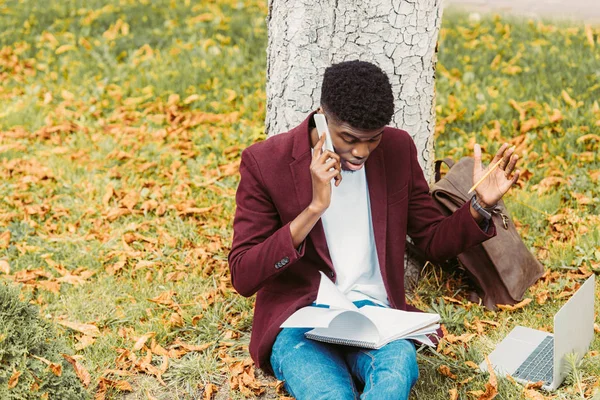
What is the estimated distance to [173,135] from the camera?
5758 mm

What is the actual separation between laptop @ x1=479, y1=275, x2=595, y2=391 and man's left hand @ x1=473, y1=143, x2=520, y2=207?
467mm

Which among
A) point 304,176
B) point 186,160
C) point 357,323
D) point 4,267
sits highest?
point 304,176

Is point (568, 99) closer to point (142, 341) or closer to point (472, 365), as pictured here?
point (472, 365)

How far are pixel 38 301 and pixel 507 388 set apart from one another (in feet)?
7.71

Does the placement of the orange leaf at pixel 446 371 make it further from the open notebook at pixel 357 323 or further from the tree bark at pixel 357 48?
the tree bark at pixel 357 48

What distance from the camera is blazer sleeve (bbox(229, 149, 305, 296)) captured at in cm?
292

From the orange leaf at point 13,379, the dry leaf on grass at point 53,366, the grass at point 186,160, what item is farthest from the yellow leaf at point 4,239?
the orange leaf at point 13,379

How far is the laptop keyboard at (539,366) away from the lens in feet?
10.3

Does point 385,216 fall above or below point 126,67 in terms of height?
above

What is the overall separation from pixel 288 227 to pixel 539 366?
124 centimetres

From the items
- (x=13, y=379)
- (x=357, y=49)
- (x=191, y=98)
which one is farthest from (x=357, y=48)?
(x=191, y=98)

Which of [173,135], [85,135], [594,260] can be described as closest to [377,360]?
[594,260]

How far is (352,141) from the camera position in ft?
9.00

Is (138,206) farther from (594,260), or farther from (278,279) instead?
(594,260)
